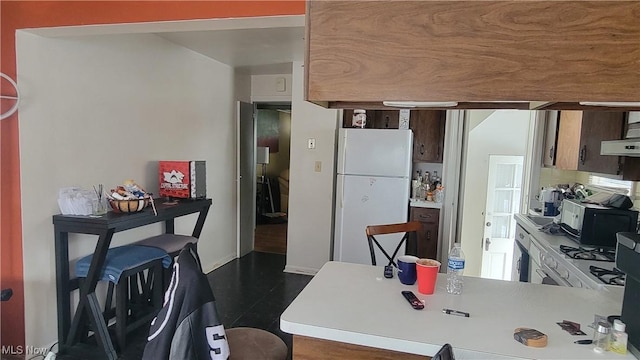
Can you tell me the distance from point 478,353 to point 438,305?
0.31 m

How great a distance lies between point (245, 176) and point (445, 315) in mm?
3859

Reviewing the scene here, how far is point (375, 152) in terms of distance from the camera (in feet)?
12.3

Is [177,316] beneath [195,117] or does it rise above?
beneath

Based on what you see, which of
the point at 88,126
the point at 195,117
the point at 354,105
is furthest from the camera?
the point at 195,117

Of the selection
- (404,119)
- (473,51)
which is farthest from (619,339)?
(404,119)

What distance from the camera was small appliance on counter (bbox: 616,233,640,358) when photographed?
113cm

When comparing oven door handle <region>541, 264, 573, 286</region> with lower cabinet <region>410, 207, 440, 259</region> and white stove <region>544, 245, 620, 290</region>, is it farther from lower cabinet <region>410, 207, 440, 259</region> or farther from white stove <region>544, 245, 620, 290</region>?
lower cabinet <region>410, 207, 440, 259</region>

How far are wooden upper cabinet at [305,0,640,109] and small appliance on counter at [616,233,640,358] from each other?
48cm

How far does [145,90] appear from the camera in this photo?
3168 millimetres

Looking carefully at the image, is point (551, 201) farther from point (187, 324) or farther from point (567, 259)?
point (187, 324)

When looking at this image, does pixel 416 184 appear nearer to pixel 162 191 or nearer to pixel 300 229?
pixel 300 229

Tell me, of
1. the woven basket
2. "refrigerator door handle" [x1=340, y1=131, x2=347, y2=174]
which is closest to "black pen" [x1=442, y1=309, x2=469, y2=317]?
the woven basket

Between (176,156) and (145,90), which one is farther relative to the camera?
(176,156)

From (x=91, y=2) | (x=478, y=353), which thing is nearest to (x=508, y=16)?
(x=478, y=353)
